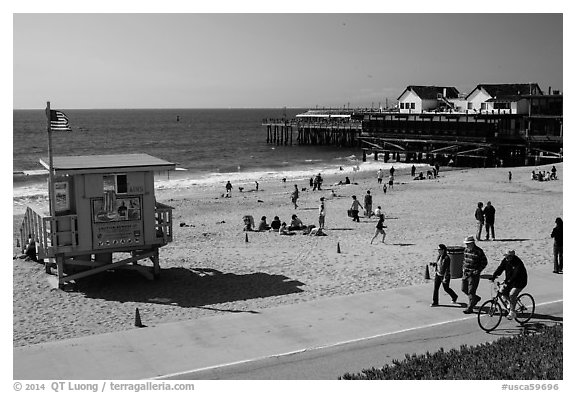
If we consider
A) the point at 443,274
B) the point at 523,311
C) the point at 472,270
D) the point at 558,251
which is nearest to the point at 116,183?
the point at 443,274

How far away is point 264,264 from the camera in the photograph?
17438 mm

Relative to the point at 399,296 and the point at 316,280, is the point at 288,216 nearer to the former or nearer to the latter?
the point at 316,280

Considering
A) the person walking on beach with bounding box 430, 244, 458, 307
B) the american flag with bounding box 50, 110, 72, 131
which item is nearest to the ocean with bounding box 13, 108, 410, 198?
the american flag with bounding box 50, 110, 72, 131

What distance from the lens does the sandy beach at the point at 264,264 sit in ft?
43.0

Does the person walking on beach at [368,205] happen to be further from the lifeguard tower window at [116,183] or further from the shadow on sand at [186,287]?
the lifeguard tower window at [116,183]

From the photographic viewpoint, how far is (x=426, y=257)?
57.7 feet

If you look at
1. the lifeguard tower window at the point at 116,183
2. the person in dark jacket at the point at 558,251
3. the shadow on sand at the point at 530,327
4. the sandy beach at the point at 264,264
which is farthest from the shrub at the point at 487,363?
the lifeguard tower window at the point at 116,183

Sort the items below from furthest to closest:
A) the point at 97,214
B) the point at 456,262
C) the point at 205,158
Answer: the point at 205,158 → the point at 97,214 → the point at 456,262

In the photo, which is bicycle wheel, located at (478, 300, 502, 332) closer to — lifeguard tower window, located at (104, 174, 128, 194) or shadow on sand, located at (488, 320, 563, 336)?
shadow on sand, located at (488, 320, 563, 336)

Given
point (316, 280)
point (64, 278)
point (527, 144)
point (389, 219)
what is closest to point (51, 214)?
point (64, 278)

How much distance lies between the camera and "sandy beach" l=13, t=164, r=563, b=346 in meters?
13.1

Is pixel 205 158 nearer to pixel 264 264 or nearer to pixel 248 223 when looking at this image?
pixel 248 223

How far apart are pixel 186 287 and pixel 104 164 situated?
3.40 m

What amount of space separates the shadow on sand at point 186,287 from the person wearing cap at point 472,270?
3855 millimetres
